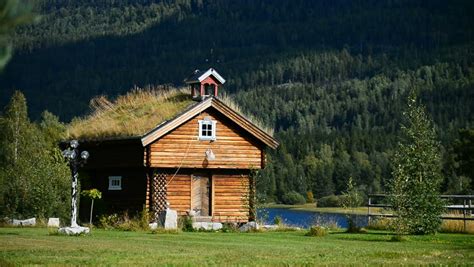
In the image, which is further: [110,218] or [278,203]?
[278,203]

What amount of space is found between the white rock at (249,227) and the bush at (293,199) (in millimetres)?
108333

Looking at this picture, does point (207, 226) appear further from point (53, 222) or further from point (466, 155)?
point (466, 155)

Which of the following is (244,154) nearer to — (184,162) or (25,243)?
(184,162)

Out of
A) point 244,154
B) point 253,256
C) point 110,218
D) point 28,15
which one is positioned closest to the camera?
point 28,15

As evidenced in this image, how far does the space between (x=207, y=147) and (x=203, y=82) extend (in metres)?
3.30

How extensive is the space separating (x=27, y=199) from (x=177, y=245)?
18.4 meters

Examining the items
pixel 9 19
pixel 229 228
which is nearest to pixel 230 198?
pixel 229 228

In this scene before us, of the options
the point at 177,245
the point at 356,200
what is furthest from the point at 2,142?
the point at 177,245

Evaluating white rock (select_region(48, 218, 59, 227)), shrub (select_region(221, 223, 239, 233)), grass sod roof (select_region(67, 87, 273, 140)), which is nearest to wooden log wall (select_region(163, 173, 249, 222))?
shrub (select_region(221, 223, 239, 233))

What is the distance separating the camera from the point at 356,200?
45875 millimetres

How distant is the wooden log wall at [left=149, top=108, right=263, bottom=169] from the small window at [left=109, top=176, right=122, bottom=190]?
10.8 feet

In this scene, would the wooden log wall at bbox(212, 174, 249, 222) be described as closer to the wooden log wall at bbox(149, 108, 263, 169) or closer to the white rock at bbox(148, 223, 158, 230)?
the wooden log wall at bbox(149, 108, 263, 169)

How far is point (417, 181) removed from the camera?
40625 mm

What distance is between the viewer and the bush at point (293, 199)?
155m
